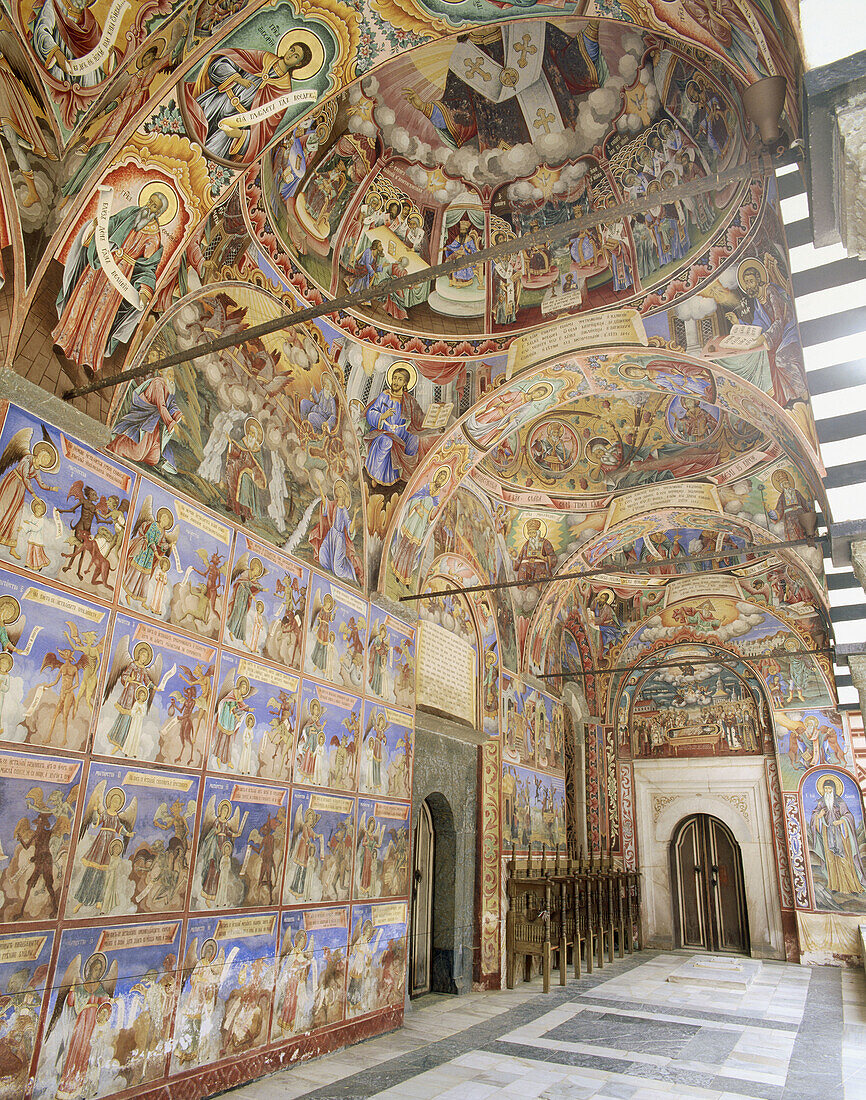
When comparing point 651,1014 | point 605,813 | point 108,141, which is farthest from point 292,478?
point 605,813

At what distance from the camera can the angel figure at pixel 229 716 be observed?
6770 mm

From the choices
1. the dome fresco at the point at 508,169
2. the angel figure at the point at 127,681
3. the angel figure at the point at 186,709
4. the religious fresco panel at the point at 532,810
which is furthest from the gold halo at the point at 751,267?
the religious fresco panel at the point at 532,810

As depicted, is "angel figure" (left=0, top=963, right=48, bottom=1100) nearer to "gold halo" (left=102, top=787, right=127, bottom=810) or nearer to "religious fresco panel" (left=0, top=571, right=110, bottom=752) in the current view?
"gold halo" (left=102, top=787, right=127, bottom=810)

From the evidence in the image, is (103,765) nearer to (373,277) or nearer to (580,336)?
(373,277)

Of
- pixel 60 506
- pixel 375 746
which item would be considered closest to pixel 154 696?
pixel 60 506

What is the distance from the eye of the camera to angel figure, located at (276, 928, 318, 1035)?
23.3 feet

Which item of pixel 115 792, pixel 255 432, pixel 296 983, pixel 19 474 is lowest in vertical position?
pixel 296 983

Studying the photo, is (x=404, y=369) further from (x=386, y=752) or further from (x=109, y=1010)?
(x=109, y=1010)

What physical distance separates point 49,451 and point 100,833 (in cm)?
279

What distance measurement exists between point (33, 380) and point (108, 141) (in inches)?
71.5

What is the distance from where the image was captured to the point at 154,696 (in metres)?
6.16

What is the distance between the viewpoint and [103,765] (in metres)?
5.63

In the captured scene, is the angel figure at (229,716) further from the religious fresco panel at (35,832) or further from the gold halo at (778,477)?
the gold halo at (778,477)

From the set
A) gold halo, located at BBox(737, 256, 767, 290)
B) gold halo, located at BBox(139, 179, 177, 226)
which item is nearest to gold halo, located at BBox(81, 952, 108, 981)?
gold halo, located at BBox(139, 179, 177, 226)
